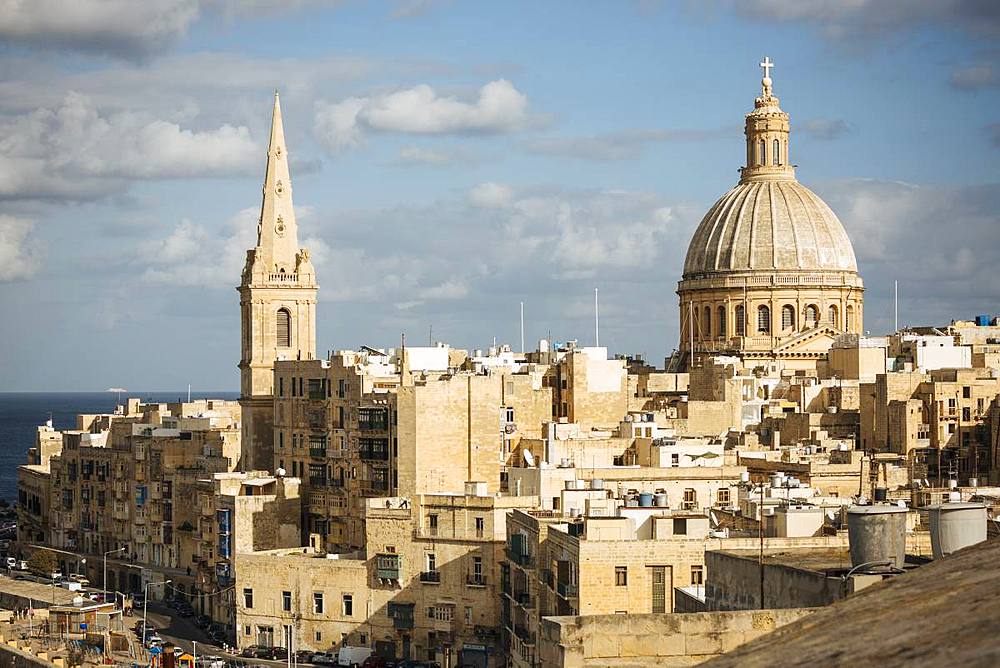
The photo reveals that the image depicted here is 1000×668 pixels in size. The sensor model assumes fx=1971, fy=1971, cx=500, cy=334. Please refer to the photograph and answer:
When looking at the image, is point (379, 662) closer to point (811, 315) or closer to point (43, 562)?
point (43, 562)

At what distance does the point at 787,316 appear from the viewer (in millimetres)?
87000

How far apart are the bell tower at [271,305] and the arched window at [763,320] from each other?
23326 millimetres

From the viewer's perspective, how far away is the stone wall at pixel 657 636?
15062 mm

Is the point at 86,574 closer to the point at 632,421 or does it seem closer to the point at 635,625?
the point at 632,421

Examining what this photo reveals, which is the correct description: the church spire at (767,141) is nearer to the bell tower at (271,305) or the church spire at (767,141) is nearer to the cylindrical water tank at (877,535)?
the bell tower at (271,305)

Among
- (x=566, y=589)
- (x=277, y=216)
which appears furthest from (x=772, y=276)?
(x=566, y=589)

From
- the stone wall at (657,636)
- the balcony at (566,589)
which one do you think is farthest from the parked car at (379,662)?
the stone wall at (657,636)

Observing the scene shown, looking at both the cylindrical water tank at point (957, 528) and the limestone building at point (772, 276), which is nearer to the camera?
the cylindrical water tank at point (957, 528)

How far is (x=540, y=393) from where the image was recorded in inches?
2581

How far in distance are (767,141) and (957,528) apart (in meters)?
71.2

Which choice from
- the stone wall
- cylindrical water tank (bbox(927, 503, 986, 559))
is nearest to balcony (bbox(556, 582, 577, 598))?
cylindrical water tank (bbox(927, 503, 986, 559))

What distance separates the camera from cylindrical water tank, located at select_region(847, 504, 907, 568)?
63.3 ft

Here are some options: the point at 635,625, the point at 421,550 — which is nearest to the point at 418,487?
the point at 421,550

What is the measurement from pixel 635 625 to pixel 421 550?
1505 inches
